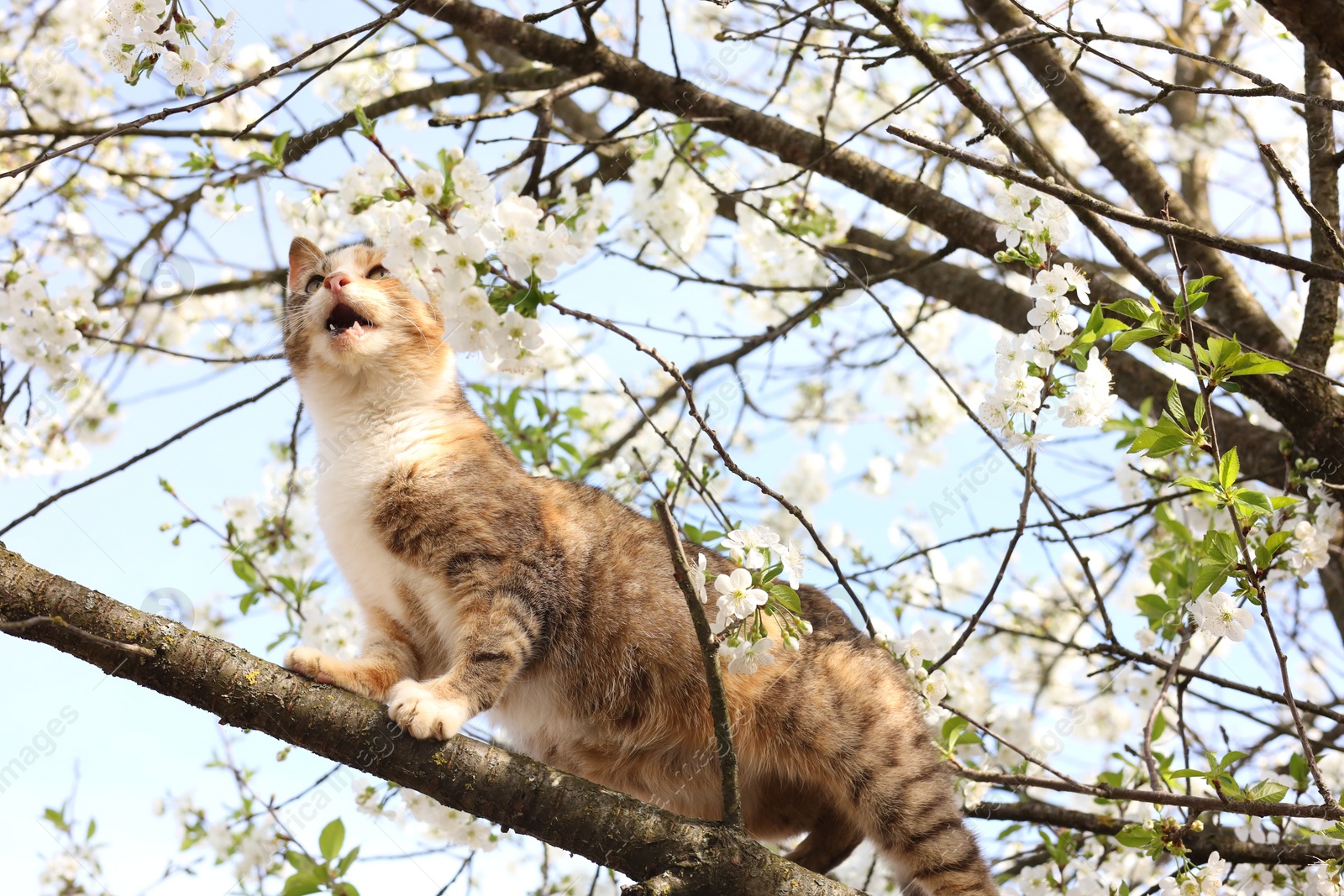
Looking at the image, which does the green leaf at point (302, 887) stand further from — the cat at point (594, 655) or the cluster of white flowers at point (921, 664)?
the cluster of white flowers at point (921, 664)

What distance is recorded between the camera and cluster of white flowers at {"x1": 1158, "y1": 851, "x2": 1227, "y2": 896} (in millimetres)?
Answer: 2414

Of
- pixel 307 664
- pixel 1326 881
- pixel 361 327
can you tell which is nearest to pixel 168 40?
pixel 361 327

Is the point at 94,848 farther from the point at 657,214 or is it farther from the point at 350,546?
the point at 657,214

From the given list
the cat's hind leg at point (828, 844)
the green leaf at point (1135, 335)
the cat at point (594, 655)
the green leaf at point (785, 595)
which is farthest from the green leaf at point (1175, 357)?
the cat's hind leg at point (828, 844)

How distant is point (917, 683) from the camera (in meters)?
2.78

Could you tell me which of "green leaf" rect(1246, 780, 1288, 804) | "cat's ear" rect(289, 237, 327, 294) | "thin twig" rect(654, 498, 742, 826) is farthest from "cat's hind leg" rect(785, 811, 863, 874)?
"cat's ear" rect(289, 237, 327, 294)

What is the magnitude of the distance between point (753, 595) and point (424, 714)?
30.6 inches

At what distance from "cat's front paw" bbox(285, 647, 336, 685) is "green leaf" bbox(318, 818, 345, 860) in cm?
69

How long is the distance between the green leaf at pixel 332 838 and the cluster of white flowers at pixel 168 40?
6.92 feet

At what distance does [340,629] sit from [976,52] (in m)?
3.22

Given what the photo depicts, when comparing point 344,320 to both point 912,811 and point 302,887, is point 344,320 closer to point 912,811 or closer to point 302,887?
point 302,887

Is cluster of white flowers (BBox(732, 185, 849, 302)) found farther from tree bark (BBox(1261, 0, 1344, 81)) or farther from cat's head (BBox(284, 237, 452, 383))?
tree bark (BBox(1261, 0, 1344, 81))

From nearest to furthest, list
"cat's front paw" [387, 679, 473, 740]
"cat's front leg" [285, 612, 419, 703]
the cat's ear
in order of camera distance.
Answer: "cat's front paw" [387, 679, 473, 740], "cat's front leg" [285, 612, 419, 703], the cat's ear

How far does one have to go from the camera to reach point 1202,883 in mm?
2426
